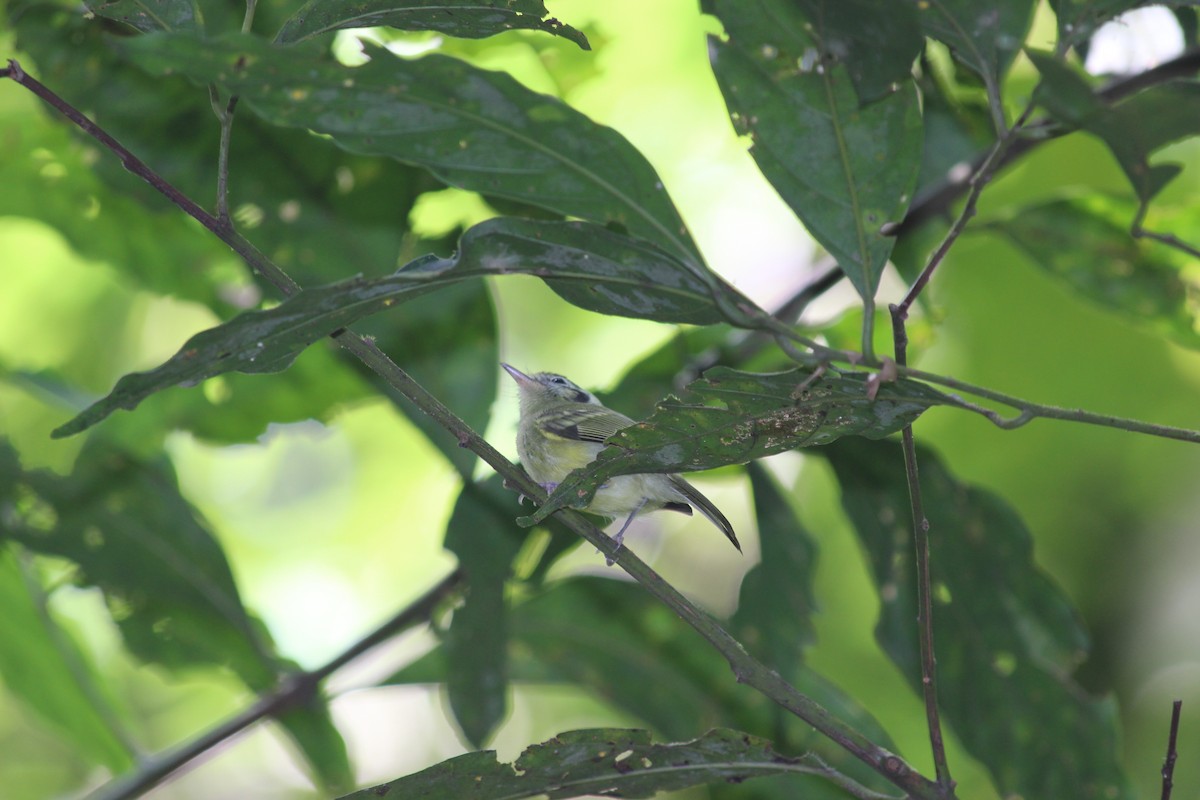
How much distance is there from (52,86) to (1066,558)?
445 centimetres

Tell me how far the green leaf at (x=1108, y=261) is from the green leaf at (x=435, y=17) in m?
1.95

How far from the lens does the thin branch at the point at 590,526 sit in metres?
1.54

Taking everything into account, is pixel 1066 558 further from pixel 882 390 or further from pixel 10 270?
pixel 10 270

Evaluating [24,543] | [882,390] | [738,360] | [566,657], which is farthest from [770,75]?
[24,543]

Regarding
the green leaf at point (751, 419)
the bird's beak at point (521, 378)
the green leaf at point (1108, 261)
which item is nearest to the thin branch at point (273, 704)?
the bird's beak at point (521, 378)

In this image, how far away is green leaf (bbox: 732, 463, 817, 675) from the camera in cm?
305

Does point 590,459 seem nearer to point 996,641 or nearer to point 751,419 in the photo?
point 996,641

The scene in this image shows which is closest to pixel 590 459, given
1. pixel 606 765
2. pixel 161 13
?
pixel 606 765

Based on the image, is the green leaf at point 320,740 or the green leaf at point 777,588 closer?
the green leaf at point 777,588

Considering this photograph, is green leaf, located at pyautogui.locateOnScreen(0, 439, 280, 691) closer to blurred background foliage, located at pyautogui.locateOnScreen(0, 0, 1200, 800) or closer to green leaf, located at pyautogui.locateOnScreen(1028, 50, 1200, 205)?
blurred background foliage, located at pyautogui.locateOnScreen(0, 0, 1200, 800)

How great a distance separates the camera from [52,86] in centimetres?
326

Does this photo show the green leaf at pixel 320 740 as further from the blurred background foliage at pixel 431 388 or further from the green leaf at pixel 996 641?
the green leaf at pixel 996 641

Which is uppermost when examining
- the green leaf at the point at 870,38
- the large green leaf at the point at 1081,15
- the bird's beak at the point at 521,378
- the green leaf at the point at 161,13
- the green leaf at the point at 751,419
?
the bird's beak at the point at 521,378

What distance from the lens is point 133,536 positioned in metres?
3.33
